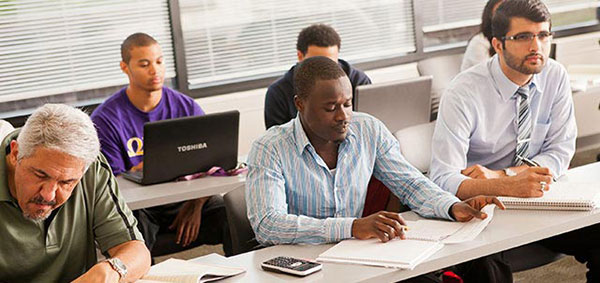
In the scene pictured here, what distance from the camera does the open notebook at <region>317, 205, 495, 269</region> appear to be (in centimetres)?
230

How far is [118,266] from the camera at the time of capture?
2.23 meters

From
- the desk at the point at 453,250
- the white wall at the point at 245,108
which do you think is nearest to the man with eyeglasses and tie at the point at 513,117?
the desk at the point at 453,250

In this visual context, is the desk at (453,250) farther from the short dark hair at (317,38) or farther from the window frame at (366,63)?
the window frame at (366,63)

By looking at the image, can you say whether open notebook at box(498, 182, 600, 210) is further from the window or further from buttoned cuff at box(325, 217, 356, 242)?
the window

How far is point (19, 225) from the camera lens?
7.58 feet

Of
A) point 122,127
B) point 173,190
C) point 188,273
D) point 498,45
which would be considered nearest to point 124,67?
point 122,127

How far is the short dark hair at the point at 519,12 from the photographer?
314cm

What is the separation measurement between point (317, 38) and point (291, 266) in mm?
2376

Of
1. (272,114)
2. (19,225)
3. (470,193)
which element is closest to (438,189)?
(470,193)

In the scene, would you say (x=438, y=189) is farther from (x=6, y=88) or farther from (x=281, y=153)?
(x=6, y=88)

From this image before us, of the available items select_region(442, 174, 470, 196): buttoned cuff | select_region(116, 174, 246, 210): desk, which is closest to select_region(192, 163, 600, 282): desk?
select_region(442, 174, 470, 196): buttoned cuff

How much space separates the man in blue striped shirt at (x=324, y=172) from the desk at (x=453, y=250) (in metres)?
0.07

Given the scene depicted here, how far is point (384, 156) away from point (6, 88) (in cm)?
303

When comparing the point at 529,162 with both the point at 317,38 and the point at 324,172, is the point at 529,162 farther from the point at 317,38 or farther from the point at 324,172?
the point at 317,38
